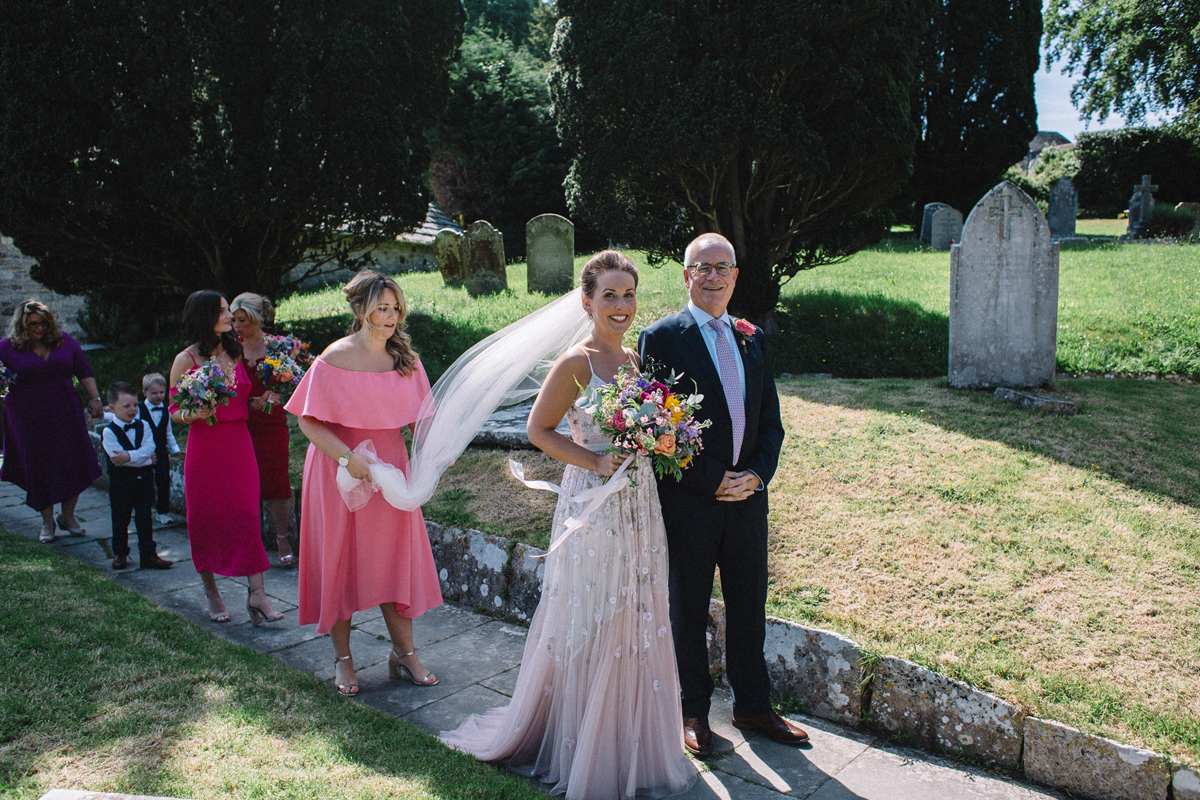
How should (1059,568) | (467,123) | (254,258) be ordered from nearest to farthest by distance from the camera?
(1059,568)
(254,258)
(467,123)

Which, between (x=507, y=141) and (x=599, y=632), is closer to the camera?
(x=599, y=632)

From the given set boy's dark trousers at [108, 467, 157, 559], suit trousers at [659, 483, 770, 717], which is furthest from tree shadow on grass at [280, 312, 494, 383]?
suit trousers at [659, 483, 770, 717]

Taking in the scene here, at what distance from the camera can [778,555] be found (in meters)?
4.51

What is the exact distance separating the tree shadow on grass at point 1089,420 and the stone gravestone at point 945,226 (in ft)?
47.0

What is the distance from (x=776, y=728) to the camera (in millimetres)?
3461

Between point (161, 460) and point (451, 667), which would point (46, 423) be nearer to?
point (161, 460)

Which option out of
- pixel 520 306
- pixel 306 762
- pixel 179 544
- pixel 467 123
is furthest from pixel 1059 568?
pixel 467 123

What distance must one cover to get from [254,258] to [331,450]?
9.56 meters

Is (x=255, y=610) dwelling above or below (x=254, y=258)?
below

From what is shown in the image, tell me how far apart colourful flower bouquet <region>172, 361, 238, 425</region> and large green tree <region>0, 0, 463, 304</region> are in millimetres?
6706

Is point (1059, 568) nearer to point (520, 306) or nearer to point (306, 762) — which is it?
point (306, 762)

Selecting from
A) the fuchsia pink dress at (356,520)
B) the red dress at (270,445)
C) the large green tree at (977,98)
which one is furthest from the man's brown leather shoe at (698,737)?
the large green tree at (977,98)

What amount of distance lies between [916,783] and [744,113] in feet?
29.1

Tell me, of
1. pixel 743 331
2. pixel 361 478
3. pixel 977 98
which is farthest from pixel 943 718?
pixel 977 98
